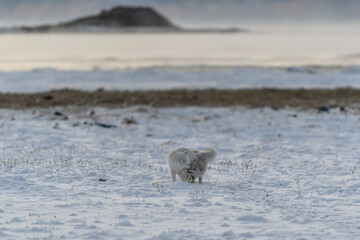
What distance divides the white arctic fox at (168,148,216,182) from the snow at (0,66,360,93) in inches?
960

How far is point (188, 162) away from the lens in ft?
38.0

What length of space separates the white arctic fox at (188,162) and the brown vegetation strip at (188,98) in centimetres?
1516

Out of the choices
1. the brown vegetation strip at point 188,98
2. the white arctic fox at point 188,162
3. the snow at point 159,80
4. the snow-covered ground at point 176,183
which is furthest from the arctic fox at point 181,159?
the snow at point 159,80

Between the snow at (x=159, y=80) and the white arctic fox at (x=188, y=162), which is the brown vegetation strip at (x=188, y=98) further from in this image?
the white arctic fox at (x=188, y=162)

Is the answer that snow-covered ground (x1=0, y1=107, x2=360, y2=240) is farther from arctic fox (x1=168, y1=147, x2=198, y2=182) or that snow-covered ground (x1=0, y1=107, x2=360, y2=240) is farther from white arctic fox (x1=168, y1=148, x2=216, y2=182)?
arctic fox (x1=168, y1=147, x2=198, y2=182)

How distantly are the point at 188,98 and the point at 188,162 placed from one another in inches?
709

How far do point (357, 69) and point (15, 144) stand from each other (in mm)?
43024

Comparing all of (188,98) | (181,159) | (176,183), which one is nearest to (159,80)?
(188,98)

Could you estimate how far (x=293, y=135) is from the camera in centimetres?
1964

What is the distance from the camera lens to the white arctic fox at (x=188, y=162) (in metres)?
11.6

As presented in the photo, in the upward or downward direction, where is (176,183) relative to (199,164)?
downward

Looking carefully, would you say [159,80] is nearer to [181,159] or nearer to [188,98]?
[188,98]

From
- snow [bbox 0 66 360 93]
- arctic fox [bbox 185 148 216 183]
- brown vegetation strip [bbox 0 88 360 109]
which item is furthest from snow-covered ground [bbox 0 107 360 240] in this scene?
snow [bbox 0 66 360 93]

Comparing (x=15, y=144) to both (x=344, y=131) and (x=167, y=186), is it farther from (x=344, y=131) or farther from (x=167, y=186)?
(x=344, y=131)
